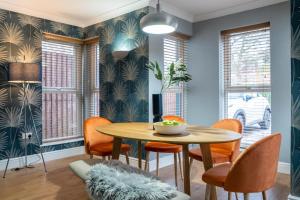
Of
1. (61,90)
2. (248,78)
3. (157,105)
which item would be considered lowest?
(157,105)

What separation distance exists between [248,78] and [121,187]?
3.26 meters

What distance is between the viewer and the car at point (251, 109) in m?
3.58

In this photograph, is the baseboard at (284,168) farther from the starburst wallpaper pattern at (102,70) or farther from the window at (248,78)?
the starburst wallpaper pattern at (102,70)

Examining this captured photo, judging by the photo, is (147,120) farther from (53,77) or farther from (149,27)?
(53,77)

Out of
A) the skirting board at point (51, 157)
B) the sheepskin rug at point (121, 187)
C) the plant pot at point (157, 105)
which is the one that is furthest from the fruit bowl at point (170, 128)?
the skirting board at point (51, 157)

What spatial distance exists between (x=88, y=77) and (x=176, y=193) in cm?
399

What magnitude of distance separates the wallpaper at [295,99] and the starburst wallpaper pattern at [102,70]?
1.88 metres

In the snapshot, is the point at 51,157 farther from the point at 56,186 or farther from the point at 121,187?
the point at 121,187

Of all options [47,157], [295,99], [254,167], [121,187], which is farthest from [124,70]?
[121,187]

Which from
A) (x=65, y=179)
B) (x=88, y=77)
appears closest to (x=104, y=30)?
(x=88, y=77)

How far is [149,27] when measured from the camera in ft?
7.30

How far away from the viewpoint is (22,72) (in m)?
3.35

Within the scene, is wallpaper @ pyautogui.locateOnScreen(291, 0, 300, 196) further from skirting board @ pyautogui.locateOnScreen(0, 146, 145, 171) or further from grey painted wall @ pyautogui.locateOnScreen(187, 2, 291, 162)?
skirting board @ pyautogui.locateOnScreen(0, 146, 145, 171)

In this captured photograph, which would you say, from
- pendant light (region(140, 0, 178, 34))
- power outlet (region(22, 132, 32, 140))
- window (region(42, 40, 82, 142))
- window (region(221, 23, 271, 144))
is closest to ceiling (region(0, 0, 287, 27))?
window (region(221, 23, 271, 144))
